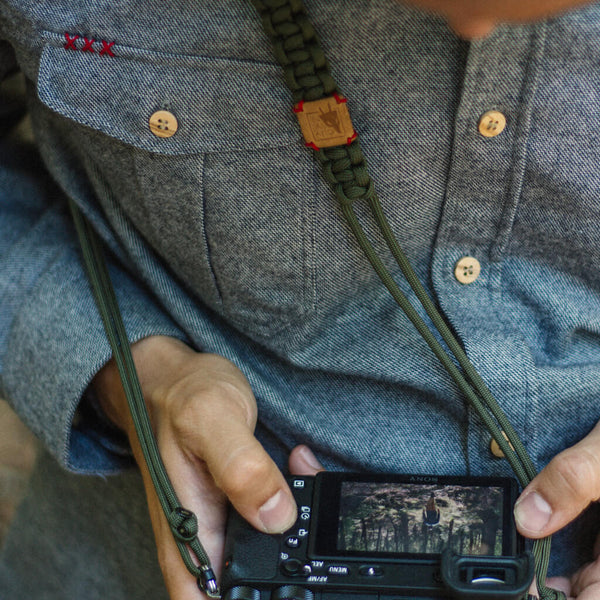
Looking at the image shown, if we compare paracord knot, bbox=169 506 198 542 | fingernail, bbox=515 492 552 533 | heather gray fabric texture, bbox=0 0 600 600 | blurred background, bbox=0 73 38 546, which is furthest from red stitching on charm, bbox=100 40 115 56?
fingernail, bbox=515 492 552 533

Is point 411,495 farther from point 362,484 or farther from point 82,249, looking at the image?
point 82,249

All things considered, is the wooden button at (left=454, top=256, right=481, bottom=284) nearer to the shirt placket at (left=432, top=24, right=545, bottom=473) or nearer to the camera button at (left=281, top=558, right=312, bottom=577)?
the shirt placket at (left=432, top=24, right=545, bottom=473)

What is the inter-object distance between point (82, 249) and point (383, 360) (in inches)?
11.9

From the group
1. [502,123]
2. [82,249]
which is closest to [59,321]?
[82,249]

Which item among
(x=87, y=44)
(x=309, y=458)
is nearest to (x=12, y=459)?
(x=309, y=458)

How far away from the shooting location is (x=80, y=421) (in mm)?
705

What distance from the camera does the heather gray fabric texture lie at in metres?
0.52

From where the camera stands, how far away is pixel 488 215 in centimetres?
56

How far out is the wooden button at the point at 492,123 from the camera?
0.52 metres

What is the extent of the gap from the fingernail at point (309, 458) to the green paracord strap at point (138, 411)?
120 mm

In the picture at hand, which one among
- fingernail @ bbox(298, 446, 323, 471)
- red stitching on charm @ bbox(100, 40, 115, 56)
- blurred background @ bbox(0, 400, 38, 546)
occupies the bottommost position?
fingernail @ bbox(298, 446, 323, 471)

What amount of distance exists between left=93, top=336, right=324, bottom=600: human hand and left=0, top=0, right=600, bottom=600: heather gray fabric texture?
41mm

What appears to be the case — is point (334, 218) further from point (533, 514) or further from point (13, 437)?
point (13, 437)

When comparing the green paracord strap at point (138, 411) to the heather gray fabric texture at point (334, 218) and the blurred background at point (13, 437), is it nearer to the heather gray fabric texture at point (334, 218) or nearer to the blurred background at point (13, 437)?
the heather gray fabric texture at point (334, 218)
